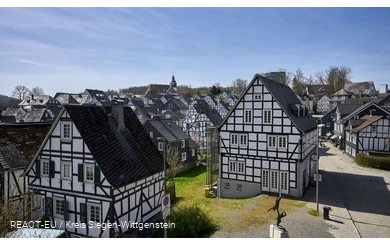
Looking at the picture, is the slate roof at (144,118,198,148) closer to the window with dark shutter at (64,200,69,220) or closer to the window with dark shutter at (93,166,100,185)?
the window with dark shutter at (64,200,69,220)

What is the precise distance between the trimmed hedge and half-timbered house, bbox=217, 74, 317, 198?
14.7 meters

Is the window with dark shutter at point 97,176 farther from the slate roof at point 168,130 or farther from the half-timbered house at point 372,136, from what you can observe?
the half-timbered house at point 372,136

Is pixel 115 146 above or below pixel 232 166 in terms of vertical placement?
above

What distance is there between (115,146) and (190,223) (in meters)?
6.85

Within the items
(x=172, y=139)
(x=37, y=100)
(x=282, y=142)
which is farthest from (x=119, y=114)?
(x=37, y=100)

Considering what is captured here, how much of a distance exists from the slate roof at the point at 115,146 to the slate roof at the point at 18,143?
6.87m

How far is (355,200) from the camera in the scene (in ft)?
73.8

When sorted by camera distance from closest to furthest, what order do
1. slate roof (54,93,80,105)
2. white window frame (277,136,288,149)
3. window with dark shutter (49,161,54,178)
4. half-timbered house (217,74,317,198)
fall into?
window with dark shutter (49,161,54,178), half-timbered house (217,74,317,198), white window frame (277,136,288,149), slate roof (54,93,80,105)

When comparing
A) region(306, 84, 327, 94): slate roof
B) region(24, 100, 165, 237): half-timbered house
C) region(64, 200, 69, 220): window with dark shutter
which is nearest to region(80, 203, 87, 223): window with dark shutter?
region(24, 100, 165, 237): half-timbered house

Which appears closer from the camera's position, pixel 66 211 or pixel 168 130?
pixel 66 211

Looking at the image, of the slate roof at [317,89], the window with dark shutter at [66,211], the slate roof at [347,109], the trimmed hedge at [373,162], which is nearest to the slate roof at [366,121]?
the trimmed hedge at [373,162]

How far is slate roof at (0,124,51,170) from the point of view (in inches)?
770

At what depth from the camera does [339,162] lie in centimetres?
3847

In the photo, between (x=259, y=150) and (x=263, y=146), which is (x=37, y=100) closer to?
(x=259, y=150)
